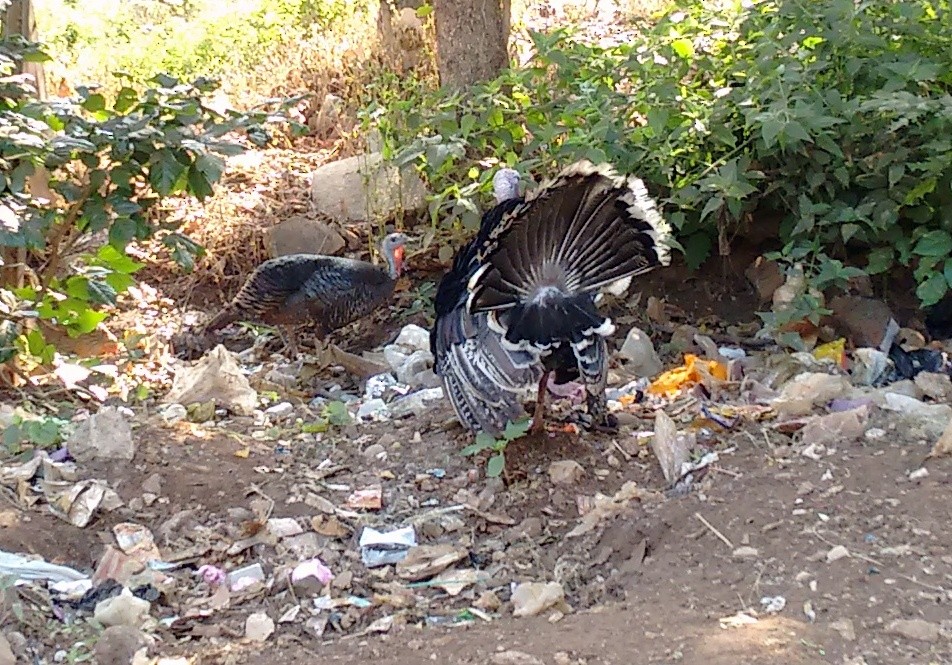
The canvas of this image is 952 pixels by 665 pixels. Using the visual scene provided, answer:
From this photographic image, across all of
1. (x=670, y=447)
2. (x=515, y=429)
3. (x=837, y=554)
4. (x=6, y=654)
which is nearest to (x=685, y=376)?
(x=670, y=447)

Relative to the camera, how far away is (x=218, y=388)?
564 cm

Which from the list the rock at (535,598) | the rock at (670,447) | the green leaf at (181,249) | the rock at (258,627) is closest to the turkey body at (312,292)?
the green leaf at (181,249)

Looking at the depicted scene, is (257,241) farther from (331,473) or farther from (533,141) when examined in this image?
(331,473)

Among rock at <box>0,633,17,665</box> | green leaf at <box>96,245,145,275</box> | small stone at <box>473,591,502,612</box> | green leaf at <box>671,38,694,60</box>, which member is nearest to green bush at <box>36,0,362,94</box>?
green leaf at <box>96,245,145,275</box>

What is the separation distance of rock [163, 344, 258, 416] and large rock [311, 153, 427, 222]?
2098 mm

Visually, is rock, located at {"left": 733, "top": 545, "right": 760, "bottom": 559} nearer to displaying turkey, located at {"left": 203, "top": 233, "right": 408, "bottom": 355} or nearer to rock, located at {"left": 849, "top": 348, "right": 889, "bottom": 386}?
rock, located at {"left": 849, "top": 348, "right": 889, "bottom": 386}

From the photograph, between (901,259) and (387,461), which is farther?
(901,259)

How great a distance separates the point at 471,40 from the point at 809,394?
398 cm

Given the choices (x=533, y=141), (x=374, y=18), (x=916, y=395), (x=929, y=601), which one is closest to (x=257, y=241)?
(x=533, y=141)

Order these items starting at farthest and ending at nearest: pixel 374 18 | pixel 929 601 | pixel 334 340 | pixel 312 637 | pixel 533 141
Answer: pixel 374 18 < pixel 334 340 < pixel 533 141 < pixel 312 637 < pixel 929 601

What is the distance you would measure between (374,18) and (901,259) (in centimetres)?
605

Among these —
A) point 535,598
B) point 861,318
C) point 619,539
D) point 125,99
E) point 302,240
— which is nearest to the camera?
point 535,598

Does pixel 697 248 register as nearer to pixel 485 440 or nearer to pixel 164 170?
pixel 485 440

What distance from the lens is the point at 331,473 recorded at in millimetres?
4781
